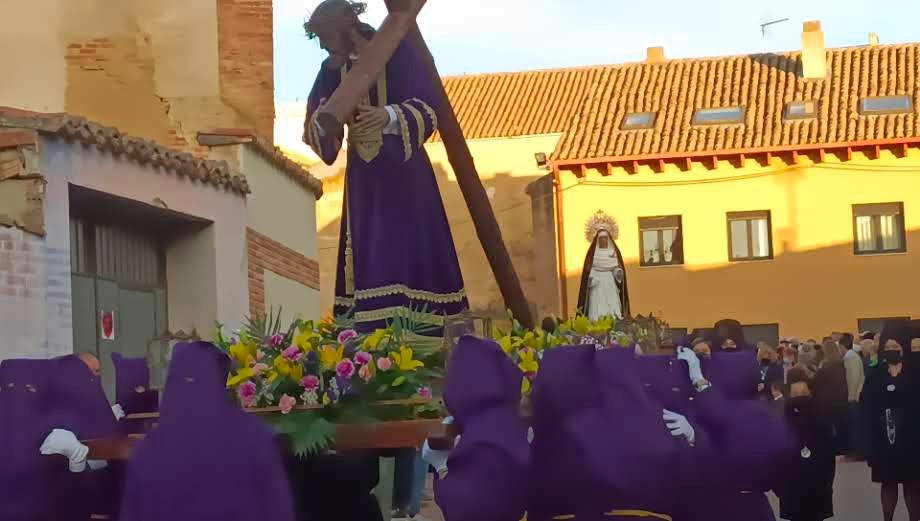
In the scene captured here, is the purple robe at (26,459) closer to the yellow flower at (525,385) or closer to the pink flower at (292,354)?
the pink flower at (292,354)

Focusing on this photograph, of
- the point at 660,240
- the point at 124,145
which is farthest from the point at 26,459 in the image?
the point at 660,240

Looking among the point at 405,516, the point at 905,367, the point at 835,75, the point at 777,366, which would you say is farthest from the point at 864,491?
the point at 835,75

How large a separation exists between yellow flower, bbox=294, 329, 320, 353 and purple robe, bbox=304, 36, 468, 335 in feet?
1.91

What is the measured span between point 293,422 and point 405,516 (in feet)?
17.8

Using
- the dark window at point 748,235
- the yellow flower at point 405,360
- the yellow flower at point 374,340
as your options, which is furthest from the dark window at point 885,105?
the yellow flower at point 405,360

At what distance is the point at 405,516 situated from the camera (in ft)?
34.5

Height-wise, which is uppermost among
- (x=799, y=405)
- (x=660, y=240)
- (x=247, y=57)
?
(x=247, y=57)

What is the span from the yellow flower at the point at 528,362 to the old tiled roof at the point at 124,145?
723cm

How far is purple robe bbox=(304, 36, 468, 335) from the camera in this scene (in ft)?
20.4

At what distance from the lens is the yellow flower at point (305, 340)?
5469mm

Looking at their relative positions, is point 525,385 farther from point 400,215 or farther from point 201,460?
point 201,460

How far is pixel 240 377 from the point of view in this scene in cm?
537

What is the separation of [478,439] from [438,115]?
1.78 metres

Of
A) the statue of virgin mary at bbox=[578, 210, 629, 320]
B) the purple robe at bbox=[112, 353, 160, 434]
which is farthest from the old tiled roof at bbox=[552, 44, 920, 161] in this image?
the purple robe at bbox=[112, 353, 160, 434]
